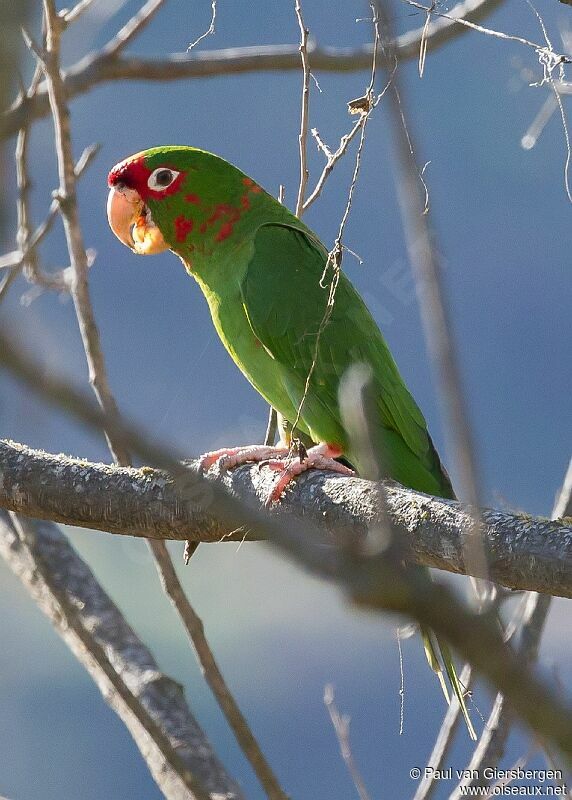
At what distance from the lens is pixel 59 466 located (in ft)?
6.31

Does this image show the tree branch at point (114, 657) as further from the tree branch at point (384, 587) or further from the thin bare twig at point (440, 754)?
the tree branch at point (384, 587)

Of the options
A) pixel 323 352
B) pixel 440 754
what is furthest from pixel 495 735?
pixel 323 352

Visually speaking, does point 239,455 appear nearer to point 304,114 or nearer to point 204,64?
point 304,114

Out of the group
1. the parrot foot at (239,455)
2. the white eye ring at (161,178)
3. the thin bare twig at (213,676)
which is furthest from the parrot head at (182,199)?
the thin bare twig at (213,676)

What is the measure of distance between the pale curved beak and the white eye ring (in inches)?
2.7

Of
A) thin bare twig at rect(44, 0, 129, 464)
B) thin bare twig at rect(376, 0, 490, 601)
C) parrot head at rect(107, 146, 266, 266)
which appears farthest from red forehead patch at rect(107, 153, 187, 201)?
thin bare twig at rect(376, 0, 490, 601)

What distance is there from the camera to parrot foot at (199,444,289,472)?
2.17 m

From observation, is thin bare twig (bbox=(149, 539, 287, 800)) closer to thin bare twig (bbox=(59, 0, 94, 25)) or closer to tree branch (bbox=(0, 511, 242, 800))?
tree branch (bbox=(0, 511, 242, 800))

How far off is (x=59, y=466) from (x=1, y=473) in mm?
118

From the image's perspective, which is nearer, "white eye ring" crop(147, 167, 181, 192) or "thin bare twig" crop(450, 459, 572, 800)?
"thin bare twig" crop(450, 459, 572, 800)

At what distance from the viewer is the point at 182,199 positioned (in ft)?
9.25

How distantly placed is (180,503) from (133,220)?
4.44 ft

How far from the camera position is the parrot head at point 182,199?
281 cm

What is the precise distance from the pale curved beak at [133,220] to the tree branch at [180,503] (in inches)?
42.2
